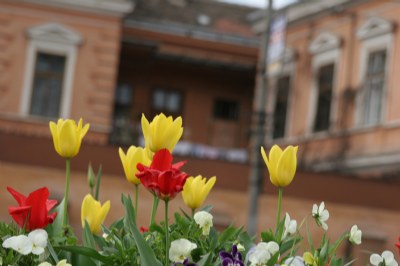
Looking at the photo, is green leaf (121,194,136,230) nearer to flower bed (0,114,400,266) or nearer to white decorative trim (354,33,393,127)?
flower bed (0,114,400,266)

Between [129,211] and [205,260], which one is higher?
[129,211]

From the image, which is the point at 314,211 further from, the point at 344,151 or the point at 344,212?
the point at 344,151

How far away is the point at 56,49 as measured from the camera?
32.6 metres

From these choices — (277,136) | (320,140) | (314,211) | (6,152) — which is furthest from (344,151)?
(314,211)

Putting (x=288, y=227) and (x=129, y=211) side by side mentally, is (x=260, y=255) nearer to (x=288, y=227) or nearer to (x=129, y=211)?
(x=129, y=211)

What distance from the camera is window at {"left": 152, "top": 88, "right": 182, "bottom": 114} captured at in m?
38.5

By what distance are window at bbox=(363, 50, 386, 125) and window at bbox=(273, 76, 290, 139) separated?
4441 millimetres

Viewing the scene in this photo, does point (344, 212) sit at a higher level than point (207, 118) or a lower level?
lower

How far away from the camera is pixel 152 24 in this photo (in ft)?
117

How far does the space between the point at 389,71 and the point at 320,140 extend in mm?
3405

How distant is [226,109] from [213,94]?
834 mm

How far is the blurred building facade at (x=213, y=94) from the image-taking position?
23938 mm

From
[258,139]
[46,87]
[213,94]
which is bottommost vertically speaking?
[258,139]

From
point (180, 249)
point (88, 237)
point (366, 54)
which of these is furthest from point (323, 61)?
point (180, 249)
